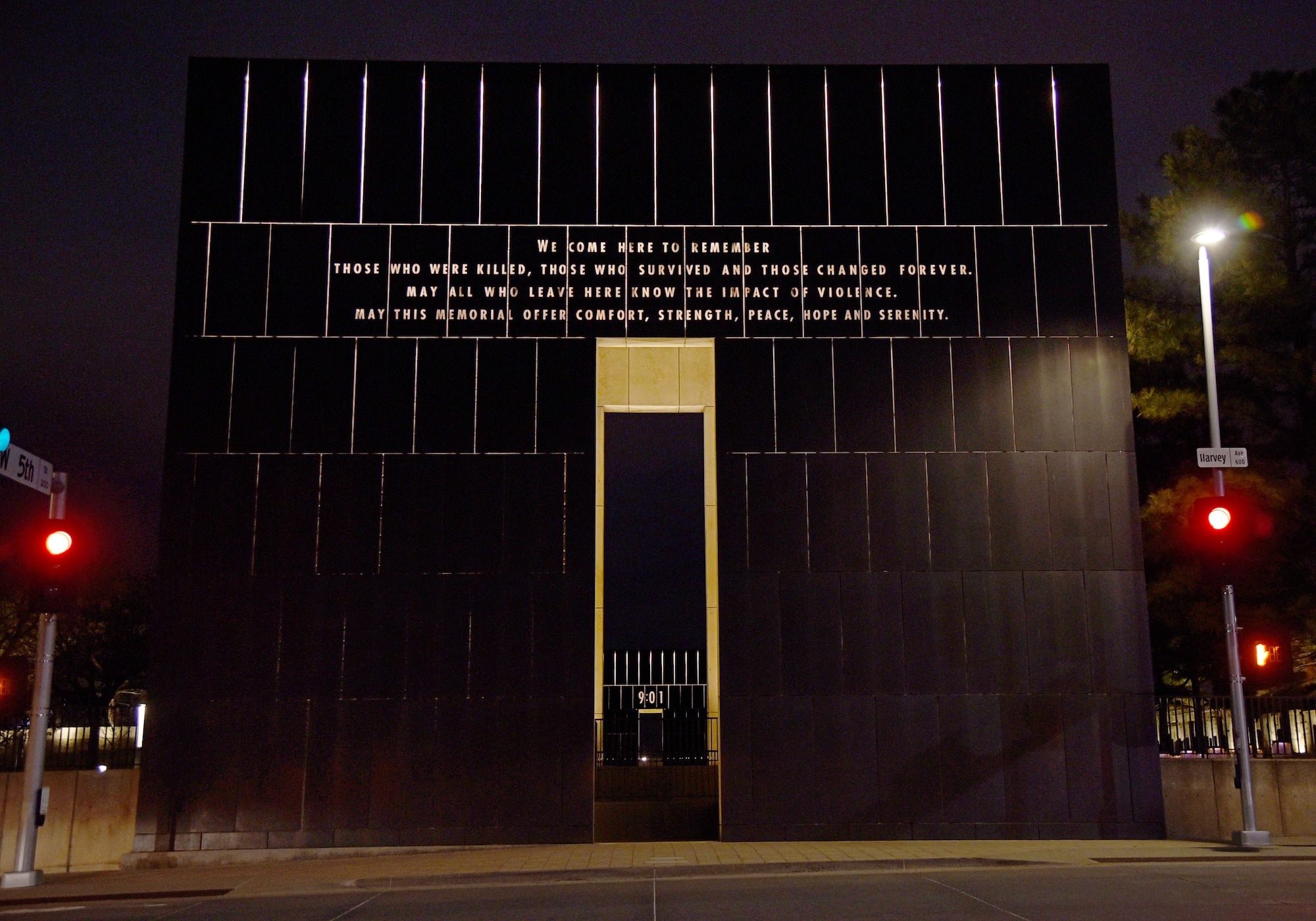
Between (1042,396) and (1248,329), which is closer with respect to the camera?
(1042,396)

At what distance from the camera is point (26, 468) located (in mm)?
14422

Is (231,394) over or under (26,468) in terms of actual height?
over

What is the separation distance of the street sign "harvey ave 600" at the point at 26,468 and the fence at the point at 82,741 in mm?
4181

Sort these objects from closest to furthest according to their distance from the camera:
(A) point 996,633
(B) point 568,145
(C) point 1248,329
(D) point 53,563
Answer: (D) point 53,563 < (A) point 996,633 < (B) point 568,145 < (C) point 1248,329

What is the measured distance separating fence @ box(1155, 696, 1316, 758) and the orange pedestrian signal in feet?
53.0

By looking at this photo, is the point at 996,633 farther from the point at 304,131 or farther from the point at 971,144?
the point at 304,131

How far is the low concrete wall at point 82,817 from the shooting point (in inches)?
657

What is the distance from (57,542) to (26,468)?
3.38ft

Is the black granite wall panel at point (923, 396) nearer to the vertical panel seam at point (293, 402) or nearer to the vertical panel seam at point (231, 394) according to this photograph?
the vertical panel seam at point (293, 402)

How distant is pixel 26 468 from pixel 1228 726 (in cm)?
1823

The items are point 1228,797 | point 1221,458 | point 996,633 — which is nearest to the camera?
point 1221,458

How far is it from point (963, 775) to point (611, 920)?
811cm

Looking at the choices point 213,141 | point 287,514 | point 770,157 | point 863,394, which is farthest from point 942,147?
point 287,514

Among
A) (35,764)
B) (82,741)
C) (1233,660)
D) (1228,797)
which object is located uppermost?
(1233,660)
